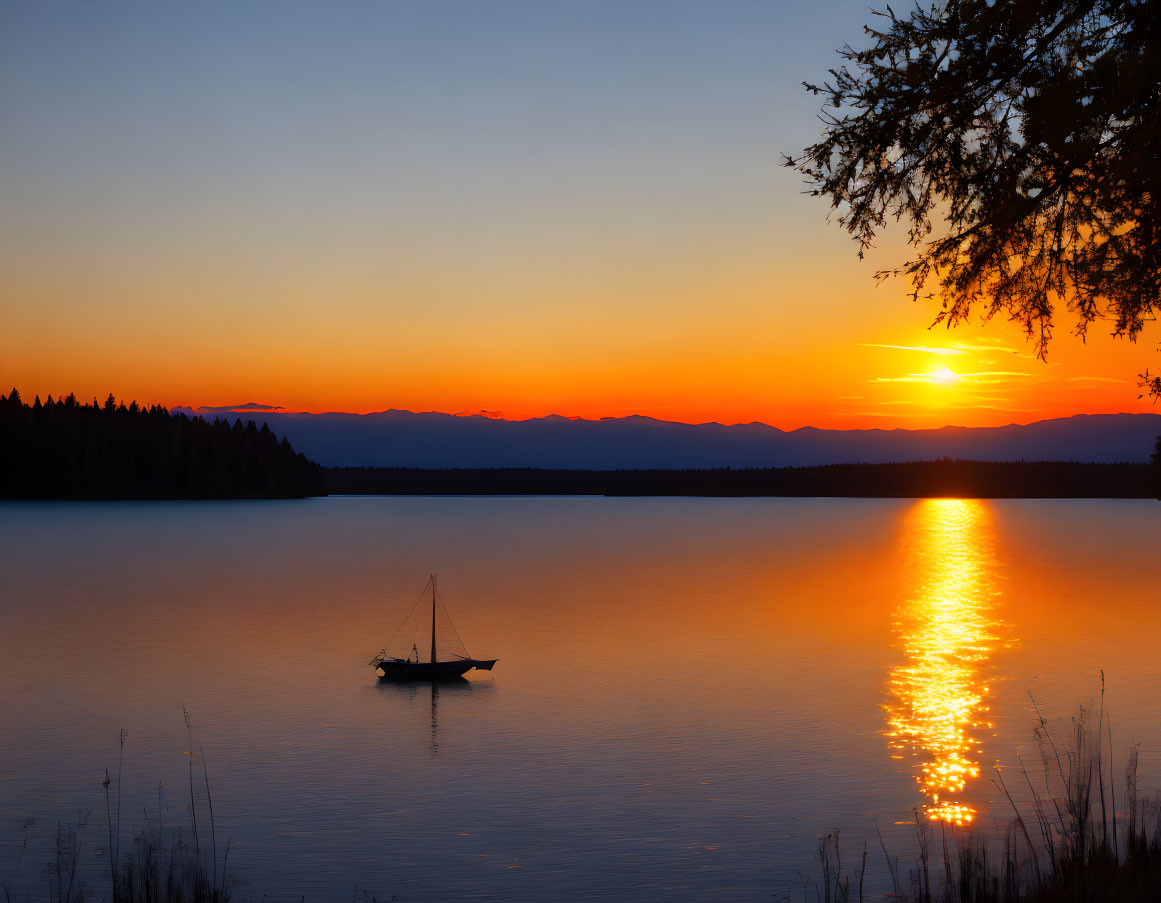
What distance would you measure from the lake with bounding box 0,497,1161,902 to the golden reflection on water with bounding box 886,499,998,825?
0.17 meters

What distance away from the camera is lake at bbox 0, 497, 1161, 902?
20.5m

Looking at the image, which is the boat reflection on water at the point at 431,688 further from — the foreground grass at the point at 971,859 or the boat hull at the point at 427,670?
the foreground grass at the point at 971,859

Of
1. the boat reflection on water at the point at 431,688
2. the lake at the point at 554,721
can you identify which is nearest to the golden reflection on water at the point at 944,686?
the lake at the point at 554,721

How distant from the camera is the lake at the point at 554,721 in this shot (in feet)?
67.1

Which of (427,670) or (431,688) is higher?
(427,670)

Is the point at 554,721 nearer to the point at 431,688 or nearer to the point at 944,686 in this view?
the point at 431,688

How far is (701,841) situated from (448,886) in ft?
17.8

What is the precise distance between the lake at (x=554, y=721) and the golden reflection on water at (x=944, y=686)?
0.17 meters

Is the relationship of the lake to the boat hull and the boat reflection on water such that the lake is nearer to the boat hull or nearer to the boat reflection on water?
the boat reflection on water

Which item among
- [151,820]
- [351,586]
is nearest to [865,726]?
[151,820]

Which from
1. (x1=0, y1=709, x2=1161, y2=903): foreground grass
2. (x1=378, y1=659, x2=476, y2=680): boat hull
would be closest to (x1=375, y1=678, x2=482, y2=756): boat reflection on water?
(x1=378, y1=659, x2=476, y2=680): boat hull

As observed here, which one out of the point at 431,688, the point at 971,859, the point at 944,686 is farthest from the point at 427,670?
the point at 971,859

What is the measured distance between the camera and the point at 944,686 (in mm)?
40531

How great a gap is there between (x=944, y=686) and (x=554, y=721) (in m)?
16.4
